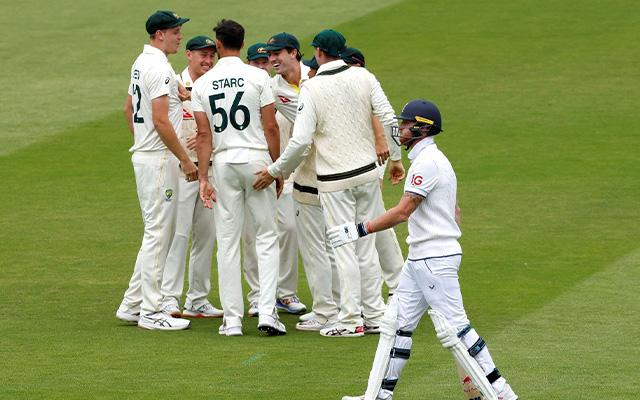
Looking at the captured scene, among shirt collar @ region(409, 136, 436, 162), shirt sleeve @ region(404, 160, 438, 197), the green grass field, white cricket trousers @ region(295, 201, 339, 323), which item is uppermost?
shirt collar @ region(409, 136, 436, 162)

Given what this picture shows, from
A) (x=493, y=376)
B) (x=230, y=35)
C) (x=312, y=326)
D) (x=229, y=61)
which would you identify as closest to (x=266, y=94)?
(x=229, y=61)

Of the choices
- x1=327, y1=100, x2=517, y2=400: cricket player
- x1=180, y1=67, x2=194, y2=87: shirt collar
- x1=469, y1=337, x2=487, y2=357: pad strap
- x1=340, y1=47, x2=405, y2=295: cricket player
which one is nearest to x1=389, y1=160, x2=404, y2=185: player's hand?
x1=340, y1=47, x2=405, y2=295: cricket player

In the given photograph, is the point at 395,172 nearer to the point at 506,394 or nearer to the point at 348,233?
the point at 348,233

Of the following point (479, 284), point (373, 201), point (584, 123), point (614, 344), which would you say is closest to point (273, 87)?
point (373, 201)

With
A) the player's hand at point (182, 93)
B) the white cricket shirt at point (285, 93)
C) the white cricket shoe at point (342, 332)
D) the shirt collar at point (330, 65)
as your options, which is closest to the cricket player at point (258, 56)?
Answer: the white cricket shirt at point (285, 93)

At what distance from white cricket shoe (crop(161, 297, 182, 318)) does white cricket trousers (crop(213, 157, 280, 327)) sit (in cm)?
69

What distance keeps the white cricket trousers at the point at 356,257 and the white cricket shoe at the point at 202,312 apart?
132 centimetres

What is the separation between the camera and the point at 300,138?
992 cm

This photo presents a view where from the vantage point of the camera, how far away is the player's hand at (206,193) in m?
10.2

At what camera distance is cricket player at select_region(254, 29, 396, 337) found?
10.0 metres

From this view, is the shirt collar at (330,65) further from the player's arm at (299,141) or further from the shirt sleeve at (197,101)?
the shirt sleeve at (197,101)

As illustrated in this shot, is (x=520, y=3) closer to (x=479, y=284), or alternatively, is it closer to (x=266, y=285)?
(x=479, y=284)

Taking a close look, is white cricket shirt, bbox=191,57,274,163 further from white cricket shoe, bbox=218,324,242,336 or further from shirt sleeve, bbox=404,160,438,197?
shirt sleeve, bbox=404,160,438,197

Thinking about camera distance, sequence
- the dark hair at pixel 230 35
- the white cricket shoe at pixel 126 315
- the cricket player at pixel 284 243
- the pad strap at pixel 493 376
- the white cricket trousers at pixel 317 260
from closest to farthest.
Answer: the pad strap at pixel 493 376
the dark hair at pixel 230 35
the white cricket trousers at pixel 317 260
the white cricket shoe at pixel 126 315
the cricket player at pixel 284 243
